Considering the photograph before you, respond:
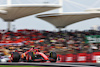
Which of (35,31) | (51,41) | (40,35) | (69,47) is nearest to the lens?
(69,47)

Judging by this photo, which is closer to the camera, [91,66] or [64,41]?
[91,66]

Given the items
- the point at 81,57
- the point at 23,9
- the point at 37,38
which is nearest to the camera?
the point at 81,57

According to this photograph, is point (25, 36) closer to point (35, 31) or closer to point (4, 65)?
point (35, 31)

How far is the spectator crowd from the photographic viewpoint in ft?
59.0

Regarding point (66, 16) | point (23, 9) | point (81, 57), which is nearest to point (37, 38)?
point (23, 9)

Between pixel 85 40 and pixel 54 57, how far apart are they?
9908 millimetres

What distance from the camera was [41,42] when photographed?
789 inches

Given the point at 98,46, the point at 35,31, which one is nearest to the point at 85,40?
the point at 98,46

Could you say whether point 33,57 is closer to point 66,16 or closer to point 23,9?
point 23,9

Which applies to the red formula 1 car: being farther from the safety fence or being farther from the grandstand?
the grandstand

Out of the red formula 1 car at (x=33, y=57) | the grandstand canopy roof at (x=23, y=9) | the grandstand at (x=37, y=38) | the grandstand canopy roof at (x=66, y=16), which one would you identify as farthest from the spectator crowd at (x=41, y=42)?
the grandstand canopy roof at (x=66, y=16)

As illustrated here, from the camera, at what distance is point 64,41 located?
20.9 metres

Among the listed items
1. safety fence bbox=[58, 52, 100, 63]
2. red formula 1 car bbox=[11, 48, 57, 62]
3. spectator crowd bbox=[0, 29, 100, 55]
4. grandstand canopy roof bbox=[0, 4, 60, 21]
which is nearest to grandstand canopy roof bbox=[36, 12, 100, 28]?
spectator crowd bbox=[0, 29, 100, 55]

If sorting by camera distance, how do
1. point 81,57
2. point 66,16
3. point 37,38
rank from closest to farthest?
point 81,57, point 37,38, point 66,16
